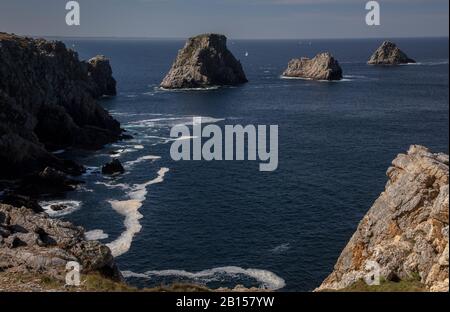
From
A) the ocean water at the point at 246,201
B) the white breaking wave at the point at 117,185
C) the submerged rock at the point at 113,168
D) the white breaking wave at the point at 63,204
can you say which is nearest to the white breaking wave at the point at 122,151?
the ocean water at the point at 246,201

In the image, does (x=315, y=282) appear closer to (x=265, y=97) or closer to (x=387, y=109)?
(x=387, y=109)

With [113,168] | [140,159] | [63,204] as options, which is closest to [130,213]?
[63,204]

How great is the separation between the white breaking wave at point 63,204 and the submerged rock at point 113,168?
54.1ft

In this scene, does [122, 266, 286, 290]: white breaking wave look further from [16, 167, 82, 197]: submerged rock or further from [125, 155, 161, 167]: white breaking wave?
[125, 155, 161, 167]: white breaking wave

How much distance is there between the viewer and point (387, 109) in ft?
530

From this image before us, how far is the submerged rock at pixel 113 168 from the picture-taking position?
3873 inches

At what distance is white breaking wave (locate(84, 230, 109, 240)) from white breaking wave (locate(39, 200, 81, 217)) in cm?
851

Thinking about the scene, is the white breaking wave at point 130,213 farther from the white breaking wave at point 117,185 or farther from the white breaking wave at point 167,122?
the white breaking wave at point 167,122

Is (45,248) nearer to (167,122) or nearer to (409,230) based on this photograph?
(409,230)

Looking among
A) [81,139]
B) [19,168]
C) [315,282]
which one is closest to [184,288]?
[315,282]

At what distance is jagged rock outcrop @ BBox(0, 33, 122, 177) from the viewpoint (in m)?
92.9
